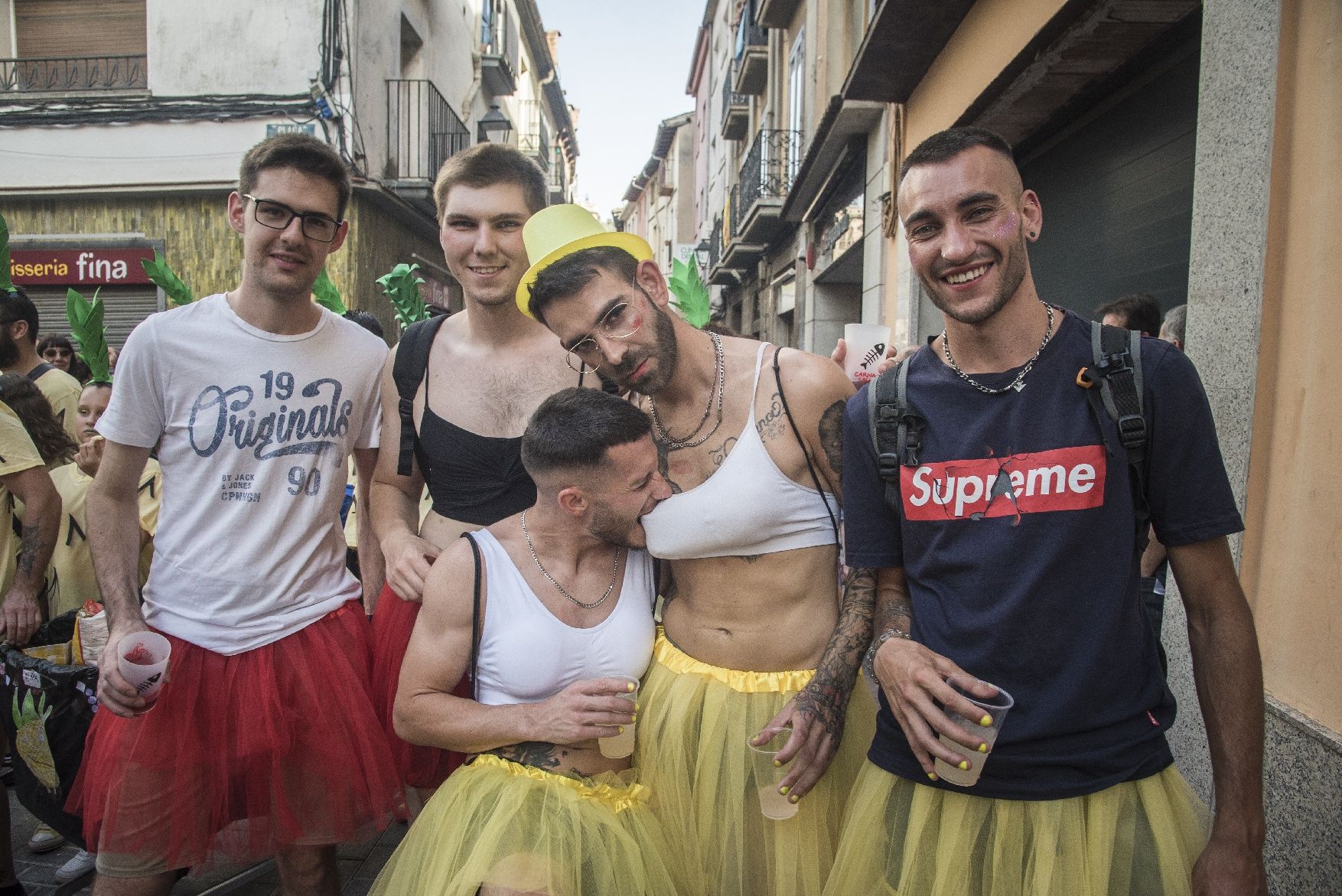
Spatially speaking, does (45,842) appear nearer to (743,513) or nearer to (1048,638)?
(743,513)

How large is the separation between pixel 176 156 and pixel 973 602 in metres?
13.7

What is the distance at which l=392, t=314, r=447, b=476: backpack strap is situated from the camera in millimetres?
2709

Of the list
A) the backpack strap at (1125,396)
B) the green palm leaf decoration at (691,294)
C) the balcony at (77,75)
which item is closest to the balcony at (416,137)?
the balcony at (77,75)

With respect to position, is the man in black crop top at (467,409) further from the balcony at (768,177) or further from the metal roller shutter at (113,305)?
the balcony at (768,177)

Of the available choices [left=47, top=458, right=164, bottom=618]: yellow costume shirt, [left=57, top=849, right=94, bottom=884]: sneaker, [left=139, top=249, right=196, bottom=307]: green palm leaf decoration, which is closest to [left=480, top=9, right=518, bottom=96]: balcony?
[left=139, top=249, right=196, bottom=307]: green palm leaf decoration

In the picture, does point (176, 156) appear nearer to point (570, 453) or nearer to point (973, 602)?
point (570, 453)

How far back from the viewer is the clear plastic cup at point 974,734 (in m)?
1.50

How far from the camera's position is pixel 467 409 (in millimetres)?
2727

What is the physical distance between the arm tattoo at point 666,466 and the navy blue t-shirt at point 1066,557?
2.40 ft

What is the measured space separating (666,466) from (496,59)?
65.9 ft

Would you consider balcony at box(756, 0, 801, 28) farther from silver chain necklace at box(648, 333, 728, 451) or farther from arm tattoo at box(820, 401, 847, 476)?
arm tattoo at box(820, 401, 847, 476)

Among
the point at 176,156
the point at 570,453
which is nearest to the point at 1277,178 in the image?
the point at 570,453

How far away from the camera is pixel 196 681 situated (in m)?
2.39

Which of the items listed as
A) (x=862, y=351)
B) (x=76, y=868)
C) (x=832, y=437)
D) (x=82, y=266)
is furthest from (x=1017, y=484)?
(x=82, y=266)
